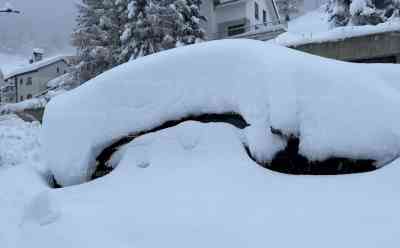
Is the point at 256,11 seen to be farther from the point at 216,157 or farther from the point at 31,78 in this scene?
the point at 31,78

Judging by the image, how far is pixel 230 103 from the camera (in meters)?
4.02

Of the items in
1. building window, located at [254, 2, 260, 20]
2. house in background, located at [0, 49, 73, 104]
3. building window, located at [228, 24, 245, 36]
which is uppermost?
building window, located at [254, 2, 260, 20]

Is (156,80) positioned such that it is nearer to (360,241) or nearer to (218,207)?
(218,207)

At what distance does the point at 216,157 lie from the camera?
3762 millimetres

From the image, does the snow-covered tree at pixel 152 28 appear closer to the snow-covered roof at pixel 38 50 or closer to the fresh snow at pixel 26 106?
the fresh snow at pixel 26 106

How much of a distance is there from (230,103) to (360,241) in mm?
1882

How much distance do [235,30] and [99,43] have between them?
8204 mm

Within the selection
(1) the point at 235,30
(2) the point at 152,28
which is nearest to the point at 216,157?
(2) the point at 152,28

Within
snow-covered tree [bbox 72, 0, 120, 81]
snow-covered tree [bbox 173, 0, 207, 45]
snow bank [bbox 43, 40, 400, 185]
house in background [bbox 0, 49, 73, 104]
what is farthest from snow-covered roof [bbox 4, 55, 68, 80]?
snow bank [bbox 43, 40, 400, 185]

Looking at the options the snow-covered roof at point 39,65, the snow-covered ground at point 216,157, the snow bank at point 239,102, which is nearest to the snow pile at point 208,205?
the snow-covered ground at point 216,157

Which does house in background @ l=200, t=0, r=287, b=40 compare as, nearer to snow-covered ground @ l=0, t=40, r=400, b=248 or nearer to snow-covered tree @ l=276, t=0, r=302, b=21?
snow-covered ground @ l=0, t=40, r=400, b=248

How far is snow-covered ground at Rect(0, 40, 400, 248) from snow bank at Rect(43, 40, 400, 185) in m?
0.01

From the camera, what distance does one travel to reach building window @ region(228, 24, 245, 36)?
75.3 ft

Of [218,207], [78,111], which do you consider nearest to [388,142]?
[218,207]
